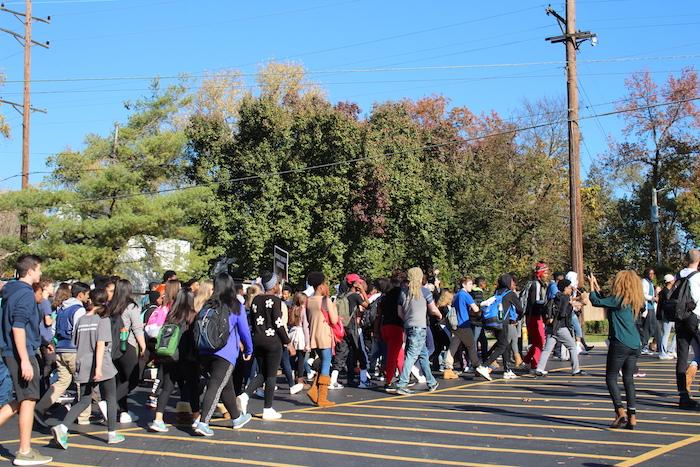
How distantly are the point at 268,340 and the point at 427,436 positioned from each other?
7.92ft

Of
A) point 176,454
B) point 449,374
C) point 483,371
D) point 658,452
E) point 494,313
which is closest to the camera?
point 658,452

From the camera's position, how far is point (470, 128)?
51.4 m

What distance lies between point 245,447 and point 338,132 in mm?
25186

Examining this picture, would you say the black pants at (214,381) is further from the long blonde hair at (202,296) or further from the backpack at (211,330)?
the long blonde hair at (202,296)

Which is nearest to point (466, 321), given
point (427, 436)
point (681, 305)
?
point (681, 305)

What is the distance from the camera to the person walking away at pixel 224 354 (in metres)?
9.02

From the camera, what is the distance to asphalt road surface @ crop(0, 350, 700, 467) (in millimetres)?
7828

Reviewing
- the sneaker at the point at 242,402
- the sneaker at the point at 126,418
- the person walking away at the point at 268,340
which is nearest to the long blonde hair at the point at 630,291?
the person walking away at the point at 268,340

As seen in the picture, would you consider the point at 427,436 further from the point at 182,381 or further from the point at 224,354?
the point at 182,381

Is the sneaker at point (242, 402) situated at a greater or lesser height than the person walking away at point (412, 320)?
lesser

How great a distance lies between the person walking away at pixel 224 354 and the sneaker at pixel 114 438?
806mm

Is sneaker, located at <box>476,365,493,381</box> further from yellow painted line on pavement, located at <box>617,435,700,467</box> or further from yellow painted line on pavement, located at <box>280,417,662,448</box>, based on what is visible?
yellow painted line on pavement, located at <box>617,435,700,467</box>

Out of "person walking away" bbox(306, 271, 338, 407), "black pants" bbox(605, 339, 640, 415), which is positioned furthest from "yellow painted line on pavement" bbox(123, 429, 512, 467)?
"black pants" bbox(605, 339, 640, 415)

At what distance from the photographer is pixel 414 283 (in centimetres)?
1240
